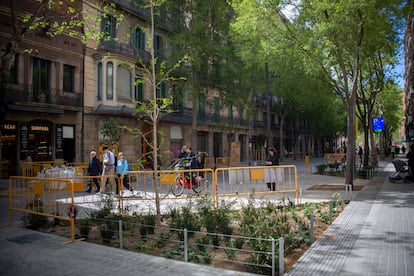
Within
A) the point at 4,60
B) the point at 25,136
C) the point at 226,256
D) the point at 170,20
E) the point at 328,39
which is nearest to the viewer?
the point at 226,256

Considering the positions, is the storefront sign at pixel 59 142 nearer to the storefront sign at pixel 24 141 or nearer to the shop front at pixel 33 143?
the shop front at pixel 33 143

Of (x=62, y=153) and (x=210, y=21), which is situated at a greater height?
(x=210, y=21)

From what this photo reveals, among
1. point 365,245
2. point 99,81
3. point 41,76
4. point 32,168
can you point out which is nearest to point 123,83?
point 99,81

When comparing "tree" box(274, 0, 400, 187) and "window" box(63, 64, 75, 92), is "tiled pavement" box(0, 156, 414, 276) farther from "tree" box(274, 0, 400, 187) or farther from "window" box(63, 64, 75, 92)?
"window" box(63, 64, 75, 92)

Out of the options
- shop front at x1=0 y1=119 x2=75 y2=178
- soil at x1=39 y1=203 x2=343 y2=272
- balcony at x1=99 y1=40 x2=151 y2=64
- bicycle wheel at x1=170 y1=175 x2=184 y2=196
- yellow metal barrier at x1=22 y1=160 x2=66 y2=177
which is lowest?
soil at x1=39 y1=203 x2=343 y2=272

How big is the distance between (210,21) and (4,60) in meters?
14.2

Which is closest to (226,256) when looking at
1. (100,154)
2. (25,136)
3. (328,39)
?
(328,39)

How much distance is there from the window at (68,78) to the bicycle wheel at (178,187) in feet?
42.0

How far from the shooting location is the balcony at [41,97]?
1792 centimetres

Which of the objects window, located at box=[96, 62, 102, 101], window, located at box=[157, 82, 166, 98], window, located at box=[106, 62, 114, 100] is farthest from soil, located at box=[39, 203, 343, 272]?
window, located at box=[157, 82, 166, 98]

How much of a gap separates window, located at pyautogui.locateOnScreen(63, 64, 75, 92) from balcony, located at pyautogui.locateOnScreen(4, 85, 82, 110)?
434 millimetres

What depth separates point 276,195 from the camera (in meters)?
12.1

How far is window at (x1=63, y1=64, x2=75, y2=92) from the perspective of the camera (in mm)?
21188

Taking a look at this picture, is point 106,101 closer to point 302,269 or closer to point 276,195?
point 276,195
